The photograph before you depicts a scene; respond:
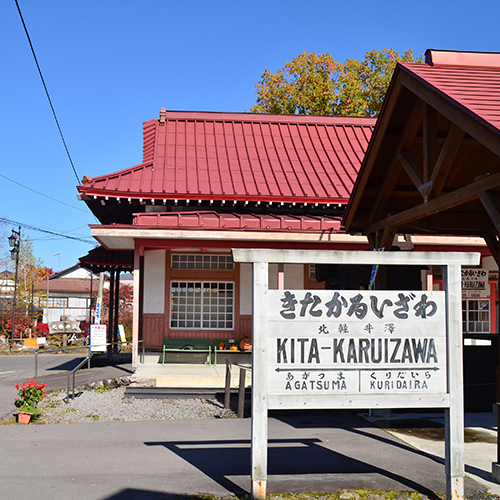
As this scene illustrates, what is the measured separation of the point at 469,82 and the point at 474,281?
11.2m

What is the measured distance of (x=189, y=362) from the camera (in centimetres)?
A: 1473

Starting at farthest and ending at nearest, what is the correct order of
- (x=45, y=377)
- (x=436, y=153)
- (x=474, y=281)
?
1. (x=474, y=281)
2. (x=45, y=377)
3. (x=436, y=153)

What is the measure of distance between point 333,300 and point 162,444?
11.8 ft

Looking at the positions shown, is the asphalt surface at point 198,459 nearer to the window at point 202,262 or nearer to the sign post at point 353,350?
the sign post at point 353,350

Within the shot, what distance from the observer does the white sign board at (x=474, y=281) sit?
16188mm

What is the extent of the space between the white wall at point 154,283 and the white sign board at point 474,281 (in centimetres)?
889

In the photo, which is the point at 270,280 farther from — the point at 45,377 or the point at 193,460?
the point at 193,460

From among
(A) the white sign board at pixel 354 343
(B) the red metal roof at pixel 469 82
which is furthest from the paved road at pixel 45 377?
(B) the red metal roof at pixel 469 82

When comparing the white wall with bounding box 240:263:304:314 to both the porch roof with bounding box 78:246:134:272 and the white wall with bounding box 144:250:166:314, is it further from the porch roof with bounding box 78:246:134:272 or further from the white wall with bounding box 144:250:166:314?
the porch roof with bounding box 78:246:134:272

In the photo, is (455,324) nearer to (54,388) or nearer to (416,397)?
(416,397)

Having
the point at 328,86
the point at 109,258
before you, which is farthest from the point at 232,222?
the point at 328,86

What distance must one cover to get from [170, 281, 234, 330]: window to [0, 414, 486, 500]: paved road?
6815 mm

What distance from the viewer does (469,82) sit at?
6238mm

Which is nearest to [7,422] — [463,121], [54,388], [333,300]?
[54,388]
